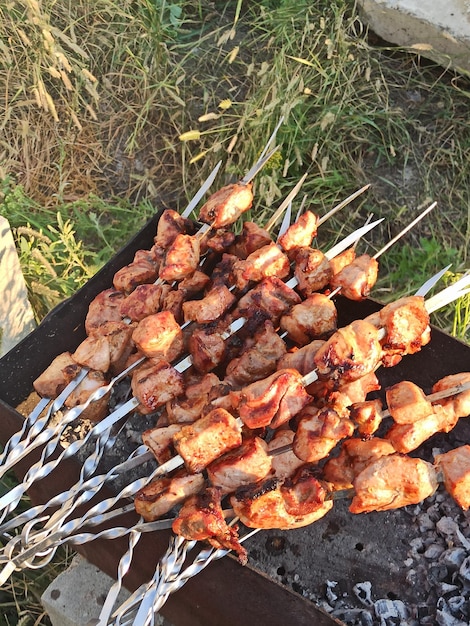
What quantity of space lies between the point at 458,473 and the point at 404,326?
58 centimetres

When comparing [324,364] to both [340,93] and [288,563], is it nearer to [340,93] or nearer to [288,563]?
[288,563]

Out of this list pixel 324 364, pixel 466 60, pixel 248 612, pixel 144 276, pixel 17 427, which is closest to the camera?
pixel 248 612

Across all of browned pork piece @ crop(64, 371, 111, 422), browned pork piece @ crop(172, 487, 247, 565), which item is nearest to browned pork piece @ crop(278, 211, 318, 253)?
browned pork piece @ crop(64, 371, 111, 422)

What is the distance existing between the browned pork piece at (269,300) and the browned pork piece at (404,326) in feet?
1.29

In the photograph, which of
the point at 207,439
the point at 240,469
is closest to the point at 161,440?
the point at 207,439

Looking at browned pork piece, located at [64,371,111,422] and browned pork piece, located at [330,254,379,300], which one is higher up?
browned pork piece, located at [64,371,111,422]

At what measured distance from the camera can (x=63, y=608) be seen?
286 centimetres

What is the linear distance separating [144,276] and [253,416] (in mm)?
921

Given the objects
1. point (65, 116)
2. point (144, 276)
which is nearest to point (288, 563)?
point (144, 276)

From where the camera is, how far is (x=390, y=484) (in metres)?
2.11

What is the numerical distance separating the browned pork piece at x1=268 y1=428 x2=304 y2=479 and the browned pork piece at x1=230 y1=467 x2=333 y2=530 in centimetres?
12

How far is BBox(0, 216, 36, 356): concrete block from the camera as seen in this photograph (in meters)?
3.35

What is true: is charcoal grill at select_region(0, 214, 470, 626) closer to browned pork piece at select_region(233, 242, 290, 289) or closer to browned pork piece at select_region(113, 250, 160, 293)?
browned pork piece at select_region(113, 250, 160, 293)

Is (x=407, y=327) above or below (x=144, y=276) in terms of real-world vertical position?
below
